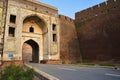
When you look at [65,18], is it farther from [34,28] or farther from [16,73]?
[16,73]

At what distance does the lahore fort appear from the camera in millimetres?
14211

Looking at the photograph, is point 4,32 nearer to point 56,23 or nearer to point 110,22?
point 56,23

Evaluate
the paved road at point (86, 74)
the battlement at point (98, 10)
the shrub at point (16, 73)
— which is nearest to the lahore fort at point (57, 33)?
the battlement at point (98, 10)

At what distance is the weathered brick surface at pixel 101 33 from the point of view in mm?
16438

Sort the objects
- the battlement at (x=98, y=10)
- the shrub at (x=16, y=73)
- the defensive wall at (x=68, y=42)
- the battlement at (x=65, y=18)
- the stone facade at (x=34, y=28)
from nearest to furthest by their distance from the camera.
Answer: the shrub at (x=16, y=73)
the stone facade at (x=34, y=28)
the battlement at (x=98, y=10)
the defensive wall at (x=68, y=42)
the battlement at (x=65, y=18)

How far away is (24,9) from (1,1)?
252cm

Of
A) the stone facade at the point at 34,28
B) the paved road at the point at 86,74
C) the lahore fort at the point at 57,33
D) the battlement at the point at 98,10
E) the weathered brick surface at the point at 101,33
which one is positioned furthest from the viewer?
the battlement at the point at 98,10

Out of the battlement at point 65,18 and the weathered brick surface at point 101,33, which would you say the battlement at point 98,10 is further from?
the battlement at point 65,18

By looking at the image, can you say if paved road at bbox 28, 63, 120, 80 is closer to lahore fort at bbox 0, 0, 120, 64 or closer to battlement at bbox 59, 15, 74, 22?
lahore fort at bbox 0, 0, 120, 64

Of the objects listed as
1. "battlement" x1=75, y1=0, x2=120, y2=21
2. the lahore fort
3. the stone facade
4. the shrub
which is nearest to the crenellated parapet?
the lahore fort

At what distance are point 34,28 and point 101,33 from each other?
27.9ft

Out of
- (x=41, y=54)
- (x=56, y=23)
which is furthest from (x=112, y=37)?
(x=41, y=54)

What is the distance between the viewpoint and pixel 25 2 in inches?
635

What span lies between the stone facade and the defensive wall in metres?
1.56
